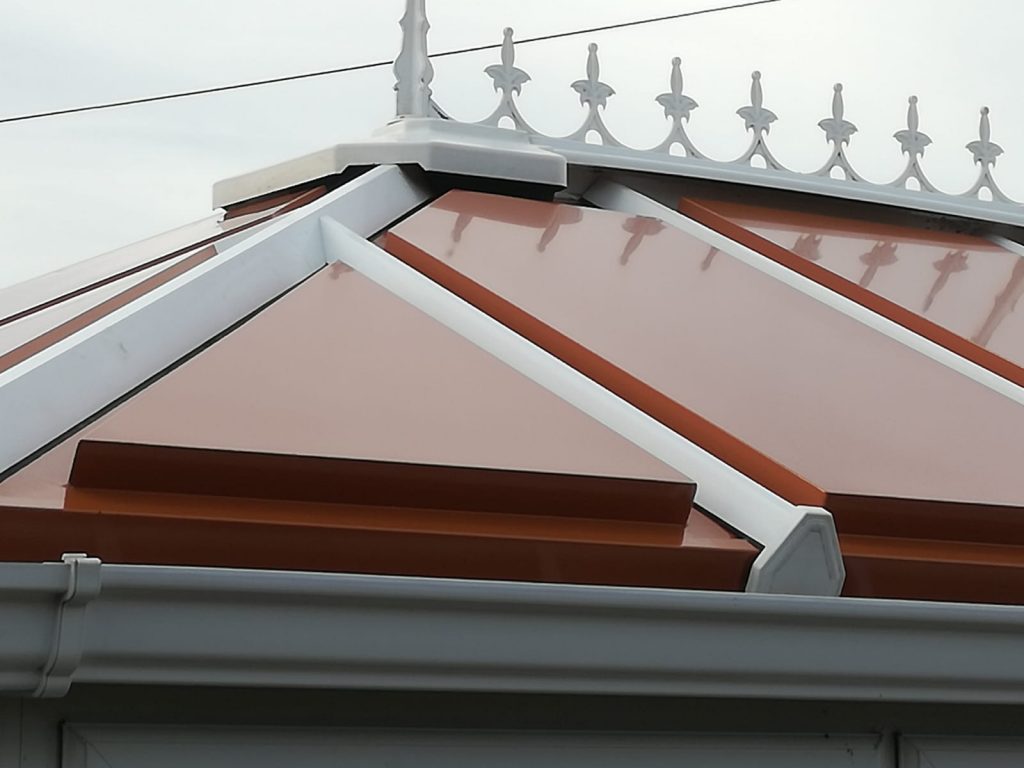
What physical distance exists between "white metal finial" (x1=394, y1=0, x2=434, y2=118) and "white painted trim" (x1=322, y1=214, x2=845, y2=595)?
101 cm

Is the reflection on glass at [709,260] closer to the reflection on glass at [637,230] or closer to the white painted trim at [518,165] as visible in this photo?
the reflection on glass at [637,230]

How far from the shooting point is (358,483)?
2.25 meters

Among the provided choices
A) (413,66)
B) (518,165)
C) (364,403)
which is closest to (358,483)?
(364,403)

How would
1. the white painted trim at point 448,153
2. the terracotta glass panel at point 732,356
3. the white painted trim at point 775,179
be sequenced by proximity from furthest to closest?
the white painted trim at point 775,179
the white painted trim at point 448,153
the terracotta glass panel at point 732,356

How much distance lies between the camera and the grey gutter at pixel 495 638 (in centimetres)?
189

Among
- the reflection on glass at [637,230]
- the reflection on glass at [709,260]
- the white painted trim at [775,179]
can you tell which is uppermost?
the white painted trim at [775,179]

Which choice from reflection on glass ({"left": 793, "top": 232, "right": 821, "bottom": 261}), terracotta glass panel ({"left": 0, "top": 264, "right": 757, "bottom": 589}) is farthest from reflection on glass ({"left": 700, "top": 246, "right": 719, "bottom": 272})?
terracotta glass panel ({"left": 0, "top": 264, "right": 757, "bottom": 589})

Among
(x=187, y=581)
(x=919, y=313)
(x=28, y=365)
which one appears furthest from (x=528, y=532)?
(x=919, y=313)

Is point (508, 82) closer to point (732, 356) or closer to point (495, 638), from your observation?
point (732, 356)

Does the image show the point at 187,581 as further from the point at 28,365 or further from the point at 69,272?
the point at 69,272

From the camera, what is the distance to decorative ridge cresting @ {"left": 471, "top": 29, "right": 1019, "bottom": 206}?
4367 mm

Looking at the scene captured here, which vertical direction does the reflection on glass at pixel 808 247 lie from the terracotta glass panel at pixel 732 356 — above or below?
above

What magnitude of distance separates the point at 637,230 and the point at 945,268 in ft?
3.55

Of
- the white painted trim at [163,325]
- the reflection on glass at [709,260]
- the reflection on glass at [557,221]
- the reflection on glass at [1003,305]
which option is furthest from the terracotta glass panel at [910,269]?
the white painted trim at [163,325]
